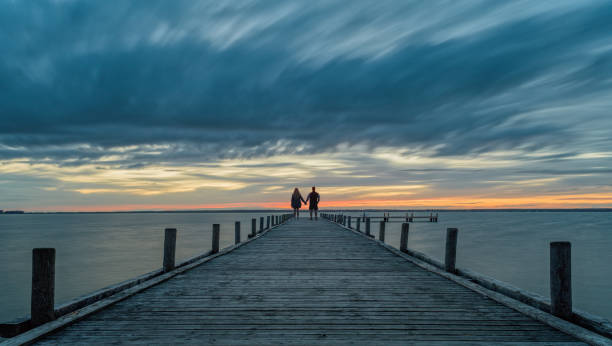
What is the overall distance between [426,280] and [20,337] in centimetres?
606

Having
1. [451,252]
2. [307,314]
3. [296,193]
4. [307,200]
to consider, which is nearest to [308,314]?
[307,314]

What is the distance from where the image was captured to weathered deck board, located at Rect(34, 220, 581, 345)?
13.5 ft

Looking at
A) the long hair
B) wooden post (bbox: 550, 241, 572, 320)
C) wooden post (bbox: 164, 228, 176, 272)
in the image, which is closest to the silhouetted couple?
the long hair

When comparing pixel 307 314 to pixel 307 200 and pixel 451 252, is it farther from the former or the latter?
pixel 307 200

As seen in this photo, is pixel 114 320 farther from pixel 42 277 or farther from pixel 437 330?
pixel 437 330

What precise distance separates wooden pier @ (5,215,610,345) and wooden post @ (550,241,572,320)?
16 cm

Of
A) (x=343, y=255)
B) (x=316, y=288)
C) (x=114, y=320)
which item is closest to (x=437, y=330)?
(x=316, y=288)

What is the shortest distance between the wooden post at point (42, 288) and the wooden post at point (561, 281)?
6.05 meters

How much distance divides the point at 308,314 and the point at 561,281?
321 cm

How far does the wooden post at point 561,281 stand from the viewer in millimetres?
4742

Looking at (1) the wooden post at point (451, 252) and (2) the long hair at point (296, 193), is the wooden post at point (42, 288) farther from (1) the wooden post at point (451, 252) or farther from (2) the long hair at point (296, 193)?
(2) the long hair at point (296, 193)

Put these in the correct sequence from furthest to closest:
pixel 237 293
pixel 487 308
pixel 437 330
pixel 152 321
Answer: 1. pixel 237 293
2. pixel 487 308
3. pixel 152 321
4. pixel 437 330

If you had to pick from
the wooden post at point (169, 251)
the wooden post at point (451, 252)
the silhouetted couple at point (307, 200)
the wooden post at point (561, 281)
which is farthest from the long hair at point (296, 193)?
the wooden post at point (561, 281)

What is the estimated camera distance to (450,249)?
8.02 m
